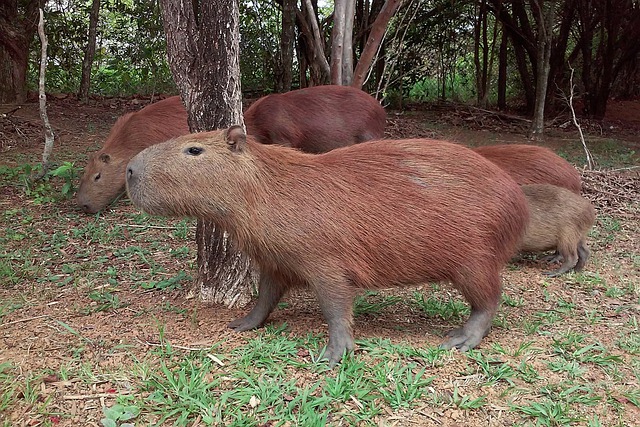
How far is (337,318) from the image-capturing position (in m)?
2.69

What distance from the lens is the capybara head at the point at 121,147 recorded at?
5.20 m

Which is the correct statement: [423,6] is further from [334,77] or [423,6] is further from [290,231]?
[290,231]

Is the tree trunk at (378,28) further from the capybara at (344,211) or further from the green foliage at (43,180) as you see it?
the capybara at (344,211)

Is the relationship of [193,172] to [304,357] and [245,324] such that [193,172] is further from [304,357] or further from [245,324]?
[304,357]

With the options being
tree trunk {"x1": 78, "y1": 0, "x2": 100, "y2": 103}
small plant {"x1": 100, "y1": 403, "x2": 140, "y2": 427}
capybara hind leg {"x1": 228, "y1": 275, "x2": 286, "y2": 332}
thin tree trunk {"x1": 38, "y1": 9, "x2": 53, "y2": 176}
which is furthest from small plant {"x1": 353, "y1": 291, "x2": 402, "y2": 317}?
tree trunk {"x1": 78, "y1": 0, "x2": 100, "y2": 103}

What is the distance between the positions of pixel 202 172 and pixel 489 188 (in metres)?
1.26

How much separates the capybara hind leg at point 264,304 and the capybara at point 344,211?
0.9 inches

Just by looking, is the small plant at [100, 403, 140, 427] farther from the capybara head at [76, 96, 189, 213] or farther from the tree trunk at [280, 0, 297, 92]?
the tree trunk at [280, 0, 297, 92]

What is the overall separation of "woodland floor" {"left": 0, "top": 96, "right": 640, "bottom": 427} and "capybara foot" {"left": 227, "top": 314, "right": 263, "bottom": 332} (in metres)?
0.04

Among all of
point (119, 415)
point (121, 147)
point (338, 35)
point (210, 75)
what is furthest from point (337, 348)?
point (338, 35)

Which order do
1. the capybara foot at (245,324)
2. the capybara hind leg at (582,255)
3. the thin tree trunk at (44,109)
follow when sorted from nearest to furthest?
the capybara foot at (245,324)
the capybara hind leg at (582,255)
the thin tree trunk at (44,109)

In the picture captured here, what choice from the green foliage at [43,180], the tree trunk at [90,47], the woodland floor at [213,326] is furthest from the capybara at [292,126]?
the tree trunk at [90,47]

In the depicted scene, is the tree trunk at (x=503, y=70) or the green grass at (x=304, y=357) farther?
the tree trunk at (x=503, y=70)

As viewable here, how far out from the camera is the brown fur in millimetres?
5488
